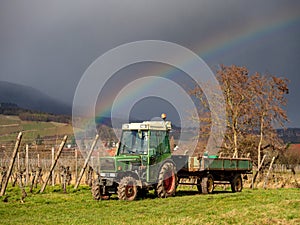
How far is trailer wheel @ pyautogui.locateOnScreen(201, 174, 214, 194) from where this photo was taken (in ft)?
63.6

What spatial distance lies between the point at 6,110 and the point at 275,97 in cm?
12489

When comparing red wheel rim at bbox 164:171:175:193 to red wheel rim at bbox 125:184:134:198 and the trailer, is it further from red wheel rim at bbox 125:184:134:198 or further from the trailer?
red wheel rim at bbox 125:184:134:198

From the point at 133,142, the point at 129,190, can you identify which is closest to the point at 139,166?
the point at 129,190

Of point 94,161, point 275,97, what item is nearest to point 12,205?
point 94,161

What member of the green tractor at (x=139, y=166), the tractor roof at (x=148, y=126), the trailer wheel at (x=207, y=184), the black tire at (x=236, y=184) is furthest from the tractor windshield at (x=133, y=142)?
the black tire at (x=236, y=184)

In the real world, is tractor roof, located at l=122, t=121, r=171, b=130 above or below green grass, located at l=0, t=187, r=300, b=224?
above

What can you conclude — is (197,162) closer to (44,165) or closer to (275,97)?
(275,97)

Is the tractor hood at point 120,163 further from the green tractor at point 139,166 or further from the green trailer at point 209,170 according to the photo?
the green trailer at point 209,170

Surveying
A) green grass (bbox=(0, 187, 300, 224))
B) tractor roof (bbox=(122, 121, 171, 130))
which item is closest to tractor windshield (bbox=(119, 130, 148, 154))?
tractor roof (bbox=(122, 121, 171, 130))

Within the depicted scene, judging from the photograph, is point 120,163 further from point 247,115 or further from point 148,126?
point 247,115

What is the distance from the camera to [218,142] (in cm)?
3700

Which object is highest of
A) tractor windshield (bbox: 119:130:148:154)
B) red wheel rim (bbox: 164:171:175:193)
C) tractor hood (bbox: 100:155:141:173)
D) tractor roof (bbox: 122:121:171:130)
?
tractor roof (bbox: 122:121:171:130)

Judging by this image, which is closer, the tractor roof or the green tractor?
the green tractor

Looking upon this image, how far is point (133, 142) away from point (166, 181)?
1.94 m
